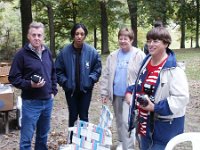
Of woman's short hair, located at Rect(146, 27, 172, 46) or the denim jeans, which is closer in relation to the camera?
woman's short hair, located at Rect(146, 27, 172, 46)

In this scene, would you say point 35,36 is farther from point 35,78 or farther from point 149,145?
point 149,145

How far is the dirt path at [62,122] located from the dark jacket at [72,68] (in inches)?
41.0

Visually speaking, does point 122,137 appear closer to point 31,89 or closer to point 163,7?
point 31,89

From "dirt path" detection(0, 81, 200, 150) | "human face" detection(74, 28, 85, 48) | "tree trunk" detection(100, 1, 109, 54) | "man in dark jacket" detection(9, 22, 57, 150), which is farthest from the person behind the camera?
"tree trunk" detection(100, 1, 109, 54)

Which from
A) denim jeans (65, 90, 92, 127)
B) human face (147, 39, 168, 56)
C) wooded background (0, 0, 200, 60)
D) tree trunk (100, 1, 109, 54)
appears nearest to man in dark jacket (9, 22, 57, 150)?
denim jeans (65, 90, 92, 127)

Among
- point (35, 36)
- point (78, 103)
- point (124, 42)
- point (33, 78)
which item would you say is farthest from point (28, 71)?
point (124, 42)

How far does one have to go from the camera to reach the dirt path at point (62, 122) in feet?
17.8

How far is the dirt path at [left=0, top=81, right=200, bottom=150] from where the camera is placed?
543 centimetres

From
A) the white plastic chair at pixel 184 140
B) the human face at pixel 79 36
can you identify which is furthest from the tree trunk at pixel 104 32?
the white plastic chair at pixel 184 140

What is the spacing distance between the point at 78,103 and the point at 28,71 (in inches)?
44.1

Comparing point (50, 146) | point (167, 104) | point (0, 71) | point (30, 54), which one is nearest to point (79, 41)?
point (30, 54)

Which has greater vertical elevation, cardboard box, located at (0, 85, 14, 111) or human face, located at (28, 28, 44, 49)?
human face, located at (28, 28, 44, 49)

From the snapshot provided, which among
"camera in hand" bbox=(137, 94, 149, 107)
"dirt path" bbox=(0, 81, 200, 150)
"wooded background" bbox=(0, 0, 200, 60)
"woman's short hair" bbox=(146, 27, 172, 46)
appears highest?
"wooded background" bbox=(0, 0, 200, 60)

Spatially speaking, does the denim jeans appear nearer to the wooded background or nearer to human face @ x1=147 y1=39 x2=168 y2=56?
human face @ x1=147 y1=39 x2=168 y2=56
